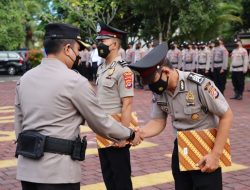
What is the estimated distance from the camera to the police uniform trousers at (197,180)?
333cm

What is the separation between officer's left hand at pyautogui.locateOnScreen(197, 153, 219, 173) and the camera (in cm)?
325

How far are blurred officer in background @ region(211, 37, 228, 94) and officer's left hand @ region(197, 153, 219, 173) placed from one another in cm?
1268

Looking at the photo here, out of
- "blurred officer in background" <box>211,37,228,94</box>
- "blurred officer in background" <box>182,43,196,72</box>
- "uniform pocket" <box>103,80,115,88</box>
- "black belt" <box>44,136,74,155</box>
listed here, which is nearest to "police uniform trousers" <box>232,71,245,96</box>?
"blurred officer in background" <box>211,37,228,94</box>

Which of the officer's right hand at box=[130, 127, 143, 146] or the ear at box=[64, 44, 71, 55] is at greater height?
the ear at box=[64, 44, 71, 55]

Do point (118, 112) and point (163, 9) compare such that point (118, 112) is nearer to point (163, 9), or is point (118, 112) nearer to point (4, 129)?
point (4, 129)

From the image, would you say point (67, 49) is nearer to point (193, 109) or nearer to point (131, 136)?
point (131, 136)

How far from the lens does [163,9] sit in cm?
2203

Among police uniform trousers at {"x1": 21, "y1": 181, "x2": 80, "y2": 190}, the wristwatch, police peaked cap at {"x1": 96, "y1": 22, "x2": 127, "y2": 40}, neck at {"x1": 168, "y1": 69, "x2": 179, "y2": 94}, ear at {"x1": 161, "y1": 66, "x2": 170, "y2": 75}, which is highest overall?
police peaked cap at {"x1": 96, "y1": 22, "x2": 127, "y2": 40}

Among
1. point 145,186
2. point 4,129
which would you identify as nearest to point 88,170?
point 145,186

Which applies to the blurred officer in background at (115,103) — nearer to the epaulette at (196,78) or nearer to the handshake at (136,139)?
the handshake at (136,139)

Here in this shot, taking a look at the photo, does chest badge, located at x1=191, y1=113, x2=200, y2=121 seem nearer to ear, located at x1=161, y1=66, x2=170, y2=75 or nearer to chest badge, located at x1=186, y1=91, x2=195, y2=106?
A: chest badge, located at x1=186, y1=91, x2=195, y2=106

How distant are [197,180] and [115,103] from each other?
1325mm

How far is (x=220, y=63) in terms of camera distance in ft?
52.0

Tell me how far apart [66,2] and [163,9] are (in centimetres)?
512
